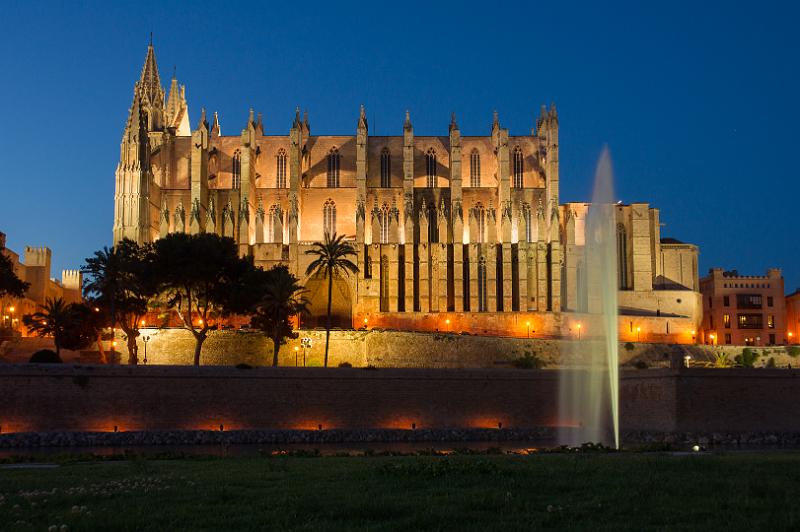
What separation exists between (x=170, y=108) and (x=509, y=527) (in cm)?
8171

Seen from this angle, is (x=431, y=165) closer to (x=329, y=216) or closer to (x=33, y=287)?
(x=329, y=216)

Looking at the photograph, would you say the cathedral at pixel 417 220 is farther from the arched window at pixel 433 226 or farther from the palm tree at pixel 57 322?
the palm tree at pixel 57 322

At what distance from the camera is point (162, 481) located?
14.6 m

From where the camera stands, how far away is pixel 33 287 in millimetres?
70000

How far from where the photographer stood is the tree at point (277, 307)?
4900 centimetres

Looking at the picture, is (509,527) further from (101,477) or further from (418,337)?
(418,337)

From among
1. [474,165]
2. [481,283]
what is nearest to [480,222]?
[481,283]

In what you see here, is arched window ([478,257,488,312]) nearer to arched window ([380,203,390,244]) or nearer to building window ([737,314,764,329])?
arched window ([380,203,390,244])

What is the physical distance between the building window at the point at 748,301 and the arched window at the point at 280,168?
36516 mm

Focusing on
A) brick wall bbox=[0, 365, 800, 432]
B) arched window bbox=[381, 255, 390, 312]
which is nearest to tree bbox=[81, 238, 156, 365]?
brick wall bbox=[0, 365, 800, 432]

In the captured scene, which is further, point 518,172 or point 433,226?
point 518,172

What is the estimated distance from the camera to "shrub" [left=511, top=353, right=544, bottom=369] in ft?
176

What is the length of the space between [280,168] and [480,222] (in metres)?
16.7

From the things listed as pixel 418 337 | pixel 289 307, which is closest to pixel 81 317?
pixel 289 307
